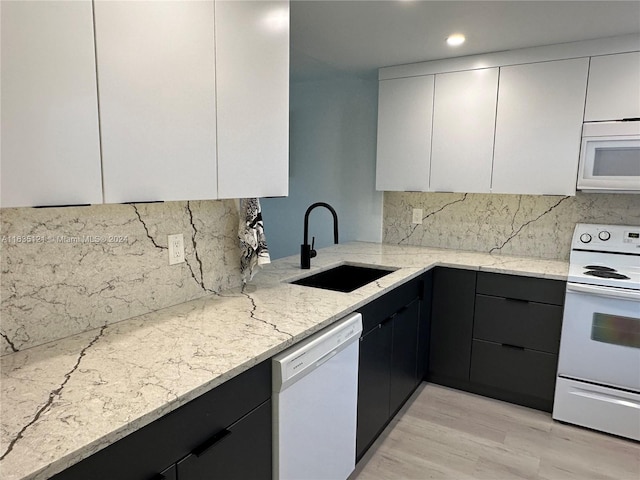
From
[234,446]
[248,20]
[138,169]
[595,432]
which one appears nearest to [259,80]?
→ [248,20]

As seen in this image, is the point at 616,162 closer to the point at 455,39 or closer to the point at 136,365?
the point at 455,39

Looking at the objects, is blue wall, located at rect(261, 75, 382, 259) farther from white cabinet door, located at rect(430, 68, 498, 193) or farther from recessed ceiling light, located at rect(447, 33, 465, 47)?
recessed ceiling light, located at rect(447, 33, 465, 47)

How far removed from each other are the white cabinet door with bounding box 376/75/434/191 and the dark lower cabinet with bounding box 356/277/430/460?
0.85 metres

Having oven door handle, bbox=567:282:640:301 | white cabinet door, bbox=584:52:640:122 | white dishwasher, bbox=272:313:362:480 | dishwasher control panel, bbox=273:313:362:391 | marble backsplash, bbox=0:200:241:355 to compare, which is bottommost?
white dishwasher, bbox=272:313:362:480

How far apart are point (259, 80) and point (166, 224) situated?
2.21ft

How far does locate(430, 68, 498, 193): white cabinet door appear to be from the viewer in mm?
2717

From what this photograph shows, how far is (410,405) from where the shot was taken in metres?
2.69

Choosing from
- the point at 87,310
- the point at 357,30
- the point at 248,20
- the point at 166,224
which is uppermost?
the point at 357,30

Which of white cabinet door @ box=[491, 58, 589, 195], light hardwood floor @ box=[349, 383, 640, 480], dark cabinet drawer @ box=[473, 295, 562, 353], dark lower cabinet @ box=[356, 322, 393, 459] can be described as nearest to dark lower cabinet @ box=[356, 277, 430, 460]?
dark lower cabinet @ box=[356, 322, 393, 459]

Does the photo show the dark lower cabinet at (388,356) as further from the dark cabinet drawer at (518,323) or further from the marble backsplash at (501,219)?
the marble backsplash at (501,219)

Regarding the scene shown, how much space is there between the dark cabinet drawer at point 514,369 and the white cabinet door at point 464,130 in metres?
1.06

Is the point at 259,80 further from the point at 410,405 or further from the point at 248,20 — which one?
the point at 410,405

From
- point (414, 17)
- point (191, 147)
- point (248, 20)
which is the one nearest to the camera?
point (191, 147)

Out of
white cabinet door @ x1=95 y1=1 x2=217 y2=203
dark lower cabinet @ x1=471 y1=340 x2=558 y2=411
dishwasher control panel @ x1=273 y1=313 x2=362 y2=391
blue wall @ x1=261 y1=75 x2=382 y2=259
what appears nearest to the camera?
white cabinet door @ x1=95 y1=1 x2=217 y2=203
